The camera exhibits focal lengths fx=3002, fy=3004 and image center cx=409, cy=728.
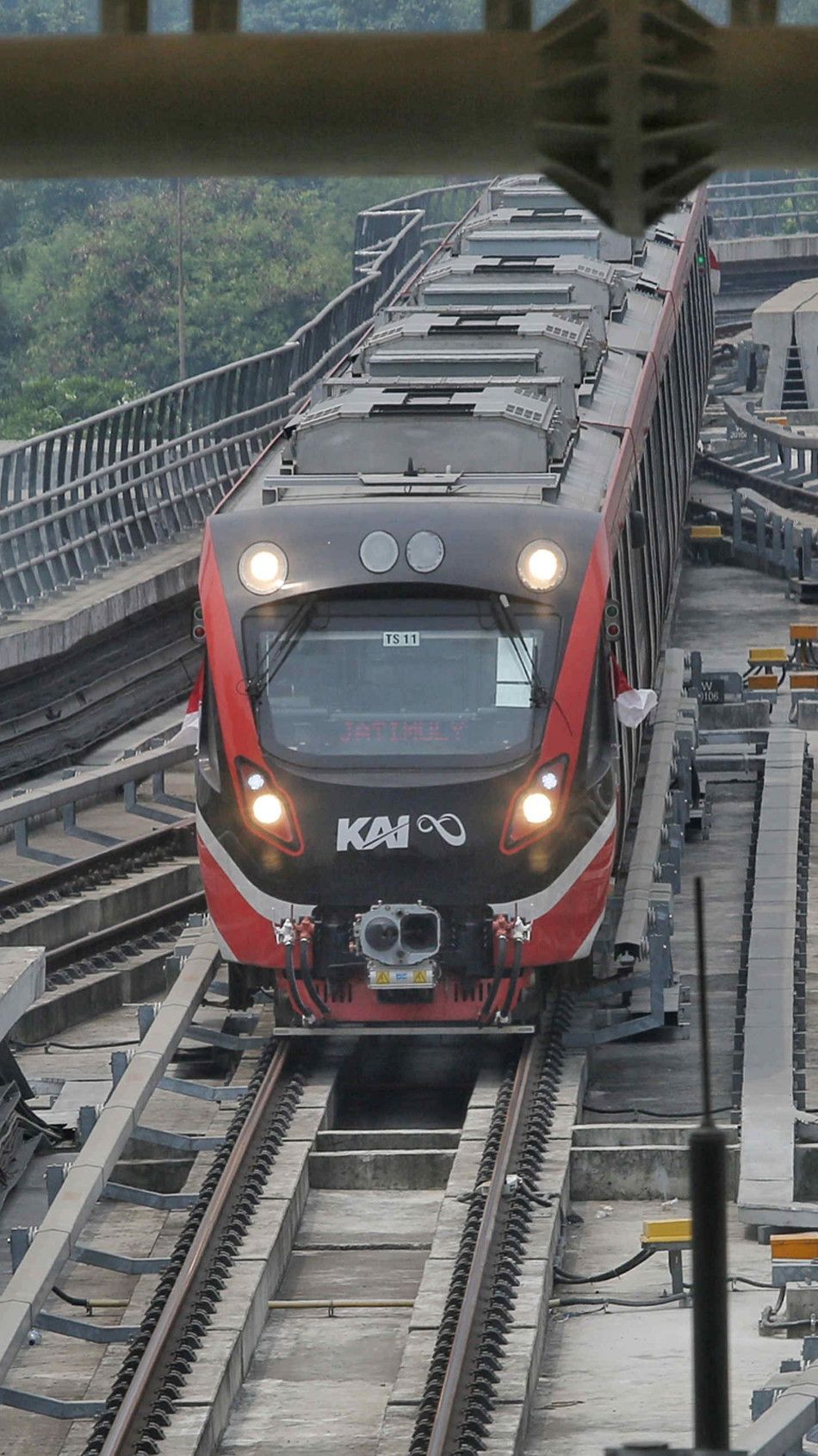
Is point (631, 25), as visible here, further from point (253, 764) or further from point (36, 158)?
point (253, 764)

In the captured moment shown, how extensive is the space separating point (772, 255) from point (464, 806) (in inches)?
1938

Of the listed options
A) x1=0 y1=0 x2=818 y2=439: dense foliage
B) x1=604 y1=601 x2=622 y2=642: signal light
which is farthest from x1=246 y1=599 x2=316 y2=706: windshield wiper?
x1=0 y1=0 x2=818 y2=439: dense foliage

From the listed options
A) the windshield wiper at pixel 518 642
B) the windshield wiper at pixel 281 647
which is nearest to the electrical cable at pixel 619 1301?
the windshield wiper at pixel 518 642

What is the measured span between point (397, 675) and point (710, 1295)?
11.0 m

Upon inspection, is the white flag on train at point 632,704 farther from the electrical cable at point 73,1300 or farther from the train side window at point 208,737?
the electrical cable at point 73,1300

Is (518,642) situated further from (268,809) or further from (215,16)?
(215,16)

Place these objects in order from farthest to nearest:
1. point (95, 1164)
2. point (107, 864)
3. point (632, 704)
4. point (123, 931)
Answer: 1. point (107, 864)
2. point (123, 931)
3. point (632, 704)
4. point (95, 1164)

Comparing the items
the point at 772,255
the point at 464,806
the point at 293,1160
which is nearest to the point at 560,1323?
the point at 293,1160

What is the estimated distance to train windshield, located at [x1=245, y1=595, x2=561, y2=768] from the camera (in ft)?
47.2

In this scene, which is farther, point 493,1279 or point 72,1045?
point 72,1045

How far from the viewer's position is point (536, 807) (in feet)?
46.8

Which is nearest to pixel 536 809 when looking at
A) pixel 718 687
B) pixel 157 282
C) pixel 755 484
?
pixel 718 687

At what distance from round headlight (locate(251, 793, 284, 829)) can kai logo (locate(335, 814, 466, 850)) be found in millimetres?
304

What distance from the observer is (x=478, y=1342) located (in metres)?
11.2
